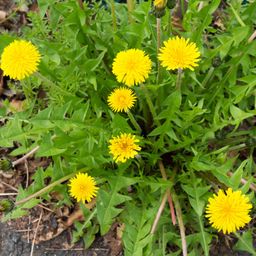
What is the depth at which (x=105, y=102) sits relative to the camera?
2355mm

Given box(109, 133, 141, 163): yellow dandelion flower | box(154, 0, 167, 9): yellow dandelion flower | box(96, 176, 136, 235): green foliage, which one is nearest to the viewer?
box(154, 0, 167, 9): yellow dandelion flower

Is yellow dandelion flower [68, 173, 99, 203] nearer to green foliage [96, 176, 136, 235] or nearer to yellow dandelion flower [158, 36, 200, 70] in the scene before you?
green foliage [96, 176, 136, 235]

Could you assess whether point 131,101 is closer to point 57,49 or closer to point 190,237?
point 57,49

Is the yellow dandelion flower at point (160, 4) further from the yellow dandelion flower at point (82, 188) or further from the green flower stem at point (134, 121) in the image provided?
the yellow dandelion flower at point (82, 188)

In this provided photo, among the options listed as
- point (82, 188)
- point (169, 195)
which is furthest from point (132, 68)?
point (169, 195)

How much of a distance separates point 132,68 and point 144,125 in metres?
0.61

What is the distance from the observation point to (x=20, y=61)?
5.74 feet

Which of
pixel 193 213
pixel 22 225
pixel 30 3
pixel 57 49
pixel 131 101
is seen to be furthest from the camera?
pixel 30 3

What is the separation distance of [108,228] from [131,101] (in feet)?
2.28

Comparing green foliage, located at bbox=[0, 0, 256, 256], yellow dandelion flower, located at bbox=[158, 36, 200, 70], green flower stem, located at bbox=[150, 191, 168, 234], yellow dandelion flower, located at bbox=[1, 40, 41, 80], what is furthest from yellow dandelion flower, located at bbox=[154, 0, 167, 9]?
green flower stem, located at bbox=[150, 191, 168, 234]

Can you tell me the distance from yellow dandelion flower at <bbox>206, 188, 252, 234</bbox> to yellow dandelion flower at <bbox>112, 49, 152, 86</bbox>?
53cm

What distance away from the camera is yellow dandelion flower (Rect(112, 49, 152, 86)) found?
1768 mm

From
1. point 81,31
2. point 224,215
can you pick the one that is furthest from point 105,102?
point 224,215

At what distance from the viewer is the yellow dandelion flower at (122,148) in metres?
1.88
